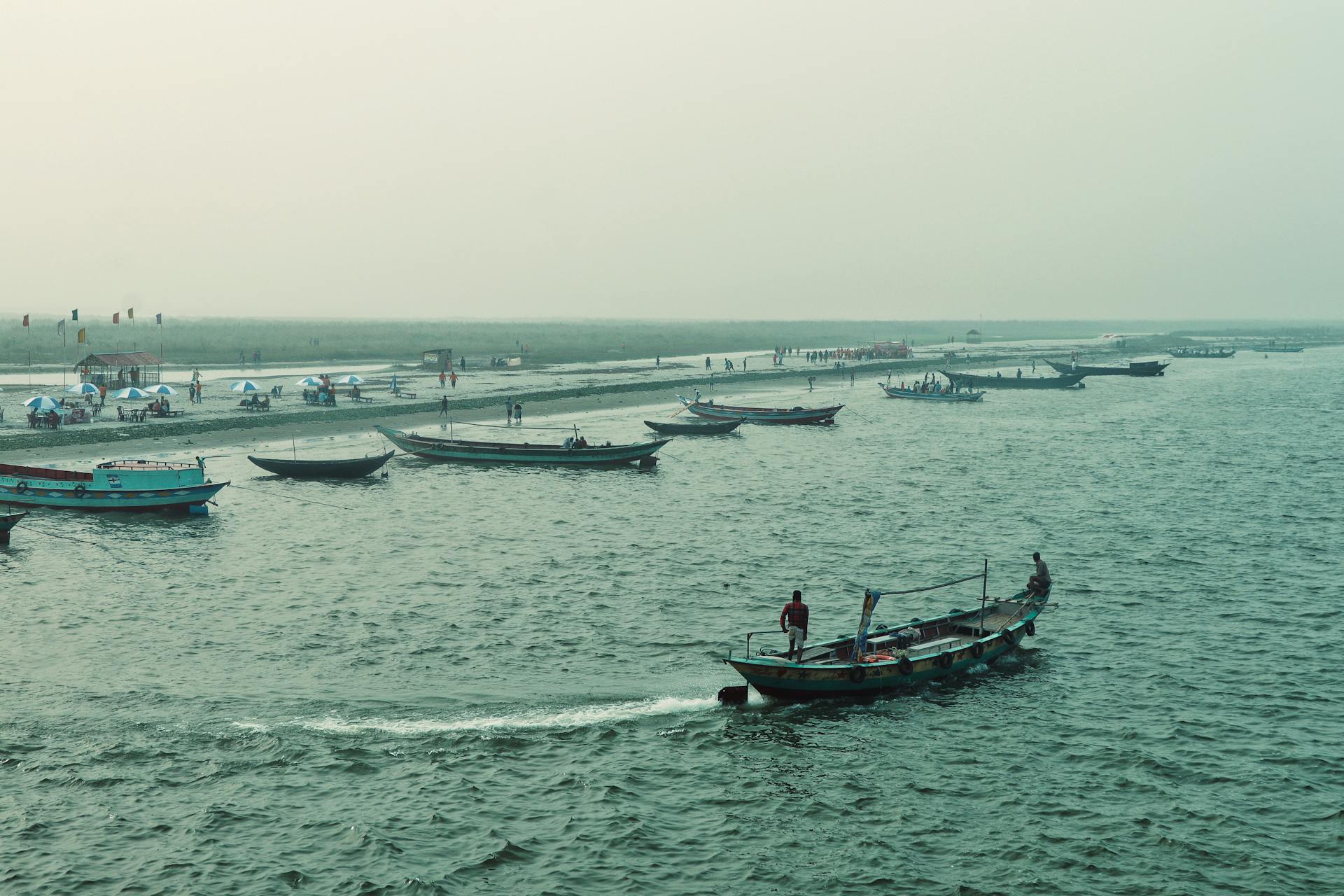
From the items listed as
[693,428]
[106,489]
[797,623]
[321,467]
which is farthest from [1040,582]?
[693,428]

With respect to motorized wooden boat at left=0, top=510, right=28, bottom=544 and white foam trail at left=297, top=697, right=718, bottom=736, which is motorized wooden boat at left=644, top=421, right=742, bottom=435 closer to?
motorized wooden boat at left=0, top=510, right=28, bottom=544

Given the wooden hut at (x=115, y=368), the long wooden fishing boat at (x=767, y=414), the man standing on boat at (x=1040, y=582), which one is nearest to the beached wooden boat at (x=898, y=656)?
the man standing on boat at (x=1040, y=582)

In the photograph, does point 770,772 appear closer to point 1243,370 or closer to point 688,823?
point 688,823

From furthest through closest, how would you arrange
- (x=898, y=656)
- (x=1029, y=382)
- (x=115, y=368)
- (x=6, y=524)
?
(x=1029, y=382) → (x=115, y=368) → (x=6, y=524) → (x=898, y=656)

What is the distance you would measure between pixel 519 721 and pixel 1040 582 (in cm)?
1613

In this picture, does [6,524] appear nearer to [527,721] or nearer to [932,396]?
[527,721]

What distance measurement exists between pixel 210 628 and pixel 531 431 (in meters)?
46.1

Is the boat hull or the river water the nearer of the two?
the river water

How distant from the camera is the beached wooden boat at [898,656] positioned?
2605 cm

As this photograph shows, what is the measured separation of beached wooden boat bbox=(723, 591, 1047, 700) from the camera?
85.5ft

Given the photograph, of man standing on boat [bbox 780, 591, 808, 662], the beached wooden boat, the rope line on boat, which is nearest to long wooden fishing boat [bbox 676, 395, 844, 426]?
Result: the rope line on boat

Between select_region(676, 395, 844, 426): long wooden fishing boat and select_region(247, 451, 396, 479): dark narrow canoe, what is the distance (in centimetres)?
3585

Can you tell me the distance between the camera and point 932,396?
398 feet

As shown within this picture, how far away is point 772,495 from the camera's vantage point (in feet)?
187
